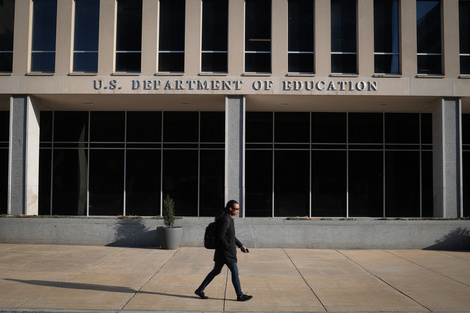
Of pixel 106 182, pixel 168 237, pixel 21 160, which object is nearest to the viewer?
pixel 168 237

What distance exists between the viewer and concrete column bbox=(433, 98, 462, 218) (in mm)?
17453

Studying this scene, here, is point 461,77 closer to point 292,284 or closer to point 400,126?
point 400,126

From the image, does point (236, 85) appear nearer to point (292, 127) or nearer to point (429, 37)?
point (292, 127)

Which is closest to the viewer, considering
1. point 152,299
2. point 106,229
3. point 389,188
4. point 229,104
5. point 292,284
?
point 152,299

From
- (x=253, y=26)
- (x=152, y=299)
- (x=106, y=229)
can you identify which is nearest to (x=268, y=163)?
(x=253, y=26)

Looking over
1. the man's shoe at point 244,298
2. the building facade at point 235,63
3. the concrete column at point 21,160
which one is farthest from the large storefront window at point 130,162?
the man's shoe at point 244,298

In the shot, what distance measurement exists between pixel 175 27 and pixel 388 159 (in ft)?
36.6

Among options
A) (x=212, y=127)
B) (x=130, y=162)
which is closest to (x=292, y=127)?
(x=212, y=127)

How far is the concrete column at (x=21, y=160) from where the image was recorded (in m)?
17.3

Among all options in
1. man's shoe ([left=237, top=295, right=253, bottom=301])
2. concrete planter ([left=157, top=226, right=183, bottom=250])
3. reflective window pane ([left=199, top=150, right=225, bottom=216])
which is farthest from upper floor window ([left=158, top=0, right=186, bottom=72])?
man's shoe ([left=237, top=295, right=253, bottom=301])

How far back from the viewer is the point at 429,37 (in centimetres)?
1811

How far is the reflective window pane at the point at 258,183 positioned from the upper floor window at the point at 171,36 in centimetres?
550

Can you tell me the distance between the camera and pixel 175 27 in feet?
59.8

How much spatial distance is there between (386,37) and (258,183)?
8198 mm
